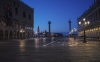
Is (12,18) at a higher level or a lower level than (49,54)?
higher

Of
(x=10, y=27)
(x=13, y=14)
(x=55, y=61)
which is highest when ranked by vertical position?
(x=13, y=14)

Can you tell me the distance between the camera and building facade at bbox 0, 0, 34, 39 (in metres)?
93.1

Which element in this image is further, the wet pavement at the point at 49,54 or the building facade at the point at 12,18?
the building facade at the point at 12,18

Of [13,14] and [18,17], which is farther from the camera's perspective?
[18,17]

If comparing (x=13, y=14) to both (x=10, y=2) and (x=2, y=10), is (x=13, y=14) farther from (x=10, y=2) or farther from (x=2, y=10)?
(x=2, y=10)

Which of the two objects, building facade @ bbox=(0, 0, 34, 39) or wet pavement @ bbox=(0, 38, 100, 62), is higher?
building facade @ bbox=(0, 0, 34, 39)

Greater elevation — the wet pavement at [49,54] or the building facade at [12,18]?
the building facade at [12,18]

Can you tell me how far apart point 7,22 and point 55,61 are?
8733cm

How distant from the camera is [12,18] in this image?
10506cm

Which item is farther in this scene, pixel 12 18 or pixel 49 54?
pixel 12 18

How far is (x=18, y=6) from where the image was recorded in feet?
376

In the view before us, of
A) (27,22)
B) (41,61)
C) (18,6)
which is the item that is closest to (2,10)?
(18,6)

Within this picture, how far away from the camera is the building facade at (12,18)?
93.1 meters

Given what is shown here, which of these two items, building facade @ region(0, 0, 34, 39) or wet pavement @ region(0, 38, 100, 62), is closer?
wet pavement @ region(0, 38, 100, 62)
